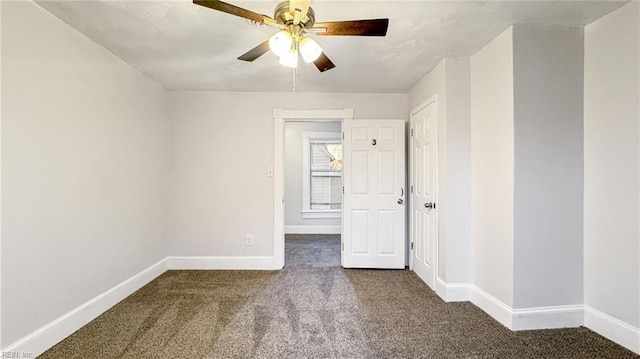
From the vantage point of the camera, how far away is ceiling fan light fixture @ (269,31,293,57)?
1.62 m

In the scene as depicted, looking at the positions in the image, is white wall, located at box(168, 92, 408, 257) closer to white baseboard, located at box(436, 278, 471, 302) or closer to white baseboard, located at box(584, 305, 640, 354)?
white baseboard, located at box(436, 278, 471, 302)

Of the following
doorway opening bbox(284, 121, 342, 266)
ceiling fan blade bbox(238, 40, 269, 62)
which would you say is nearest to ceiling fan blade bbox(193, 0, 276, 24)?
ceiling fan blade bbox(238, 40, 269, 62)

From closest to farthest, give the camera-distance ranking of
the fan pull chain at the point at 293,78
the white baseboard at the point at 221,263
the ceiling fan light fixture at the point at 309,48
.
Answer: the ceiling fan light fixture at the point at 309,48, the fan pull chain at the point at 293,78, the white baseboard at the point at 221,263

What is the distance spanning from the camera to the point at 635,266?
1966 millimetres

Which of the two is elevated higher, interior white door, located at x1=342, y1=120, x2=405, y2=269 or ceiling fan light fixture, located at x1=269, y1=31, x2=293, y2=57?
ceiling fan light fixture, located at x1=269, y1=31, x2=293, y2=57

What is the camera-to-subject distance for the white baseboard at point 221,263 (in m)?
3.76

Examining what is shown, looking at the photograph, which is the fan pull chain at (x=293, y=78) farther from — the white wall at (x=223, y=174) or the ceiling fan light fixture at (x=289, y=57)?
the ceiling fan light fixture at (x=289, y=57)

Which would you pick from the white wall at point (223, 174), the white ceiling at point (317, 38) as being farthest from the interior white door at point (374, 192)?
the white wall at point (223, 174)

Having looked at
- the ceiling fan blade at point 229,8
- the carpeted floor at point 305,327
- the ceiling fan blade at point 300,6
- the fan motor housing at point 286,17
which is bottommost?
the carpeted floor at point 305,327

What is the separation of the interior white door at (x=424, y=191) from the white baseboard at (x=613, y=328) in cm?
120

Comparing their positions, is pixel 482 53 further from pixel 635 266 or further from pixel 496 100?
pixel 635 266

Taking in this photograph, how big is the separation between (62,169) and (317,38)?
2.10 m

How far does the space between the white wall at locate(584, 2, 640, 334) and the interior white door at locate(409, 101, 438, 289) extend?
1.16 metres

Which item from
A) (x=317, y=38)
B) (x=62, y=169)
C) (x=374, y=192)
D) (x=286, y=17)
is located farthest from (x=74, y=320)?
(x=374, y=192)
